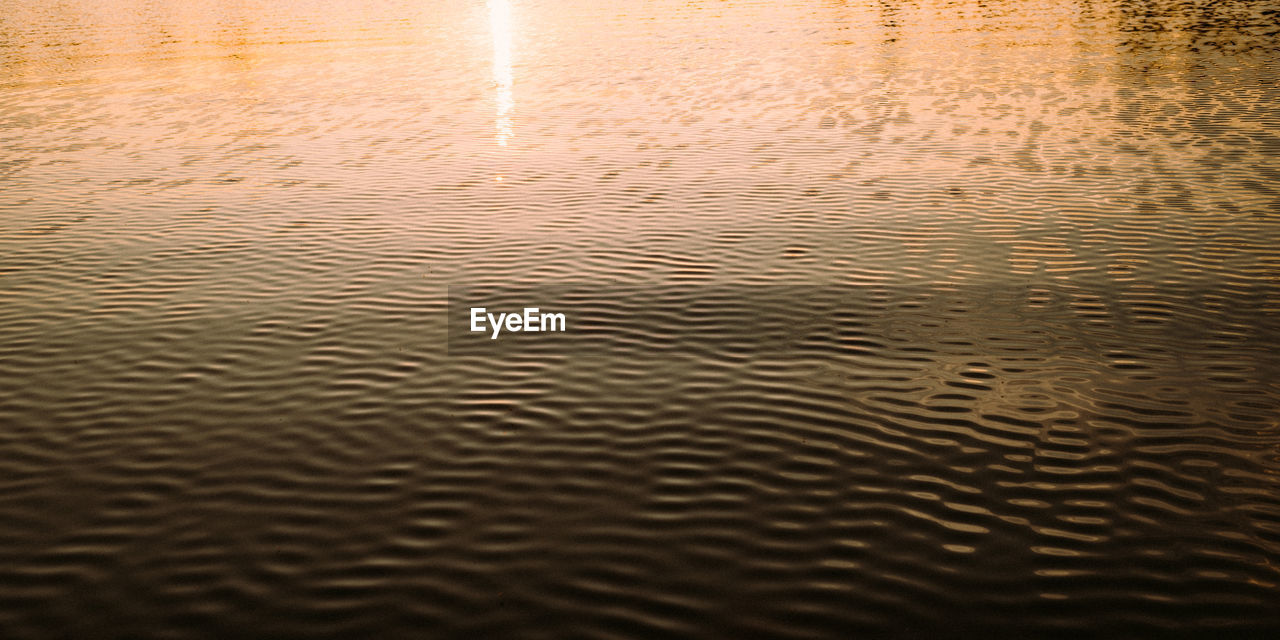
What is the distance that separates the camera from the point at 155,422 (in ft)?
35.8

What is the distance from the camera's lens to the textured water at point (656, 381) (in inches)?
315

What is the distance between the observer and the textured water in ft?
26.2

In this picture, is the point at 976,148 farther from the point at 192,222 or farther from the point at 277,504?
the point at 277,504

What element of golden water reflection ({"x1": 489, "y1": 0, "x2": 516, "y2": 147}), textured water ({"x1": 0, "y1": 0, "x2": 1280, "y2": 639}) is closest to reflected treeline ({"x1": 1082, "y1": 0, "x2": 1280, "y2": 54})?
textured water ({"x1": 0, "y1": 0, "x2": 1280, "y2": 639})

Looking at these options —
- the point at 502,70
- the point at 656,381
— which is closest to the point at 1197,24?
the point at 502,70

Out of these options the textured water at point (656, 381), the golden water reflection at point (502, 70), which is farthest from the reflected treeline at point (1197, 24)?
the golden water reflection at point (502, 70)

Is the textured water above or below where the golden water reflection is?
below

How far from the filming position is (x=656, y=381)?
11.5 metres

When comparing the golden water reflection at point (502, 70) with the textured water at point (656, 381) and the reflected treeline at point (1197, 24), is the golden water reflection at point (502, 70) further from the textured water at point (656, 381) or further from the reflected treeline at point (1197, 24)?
the reflected treeline at point (1197, 24)

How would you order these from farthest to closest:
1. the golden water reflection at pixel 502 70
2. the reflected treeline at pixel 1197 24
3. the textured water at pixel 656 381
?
the reflected treeline at pixel 1197 24
the golden water reflection at pixel 502 70
the textured water at pixel 656 381

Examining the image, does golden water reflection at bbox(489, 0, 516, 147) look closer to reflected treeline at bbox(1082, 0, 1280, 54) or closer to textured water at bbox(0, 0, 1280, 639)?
textured water at bbox(0, 0, 1280, 639)

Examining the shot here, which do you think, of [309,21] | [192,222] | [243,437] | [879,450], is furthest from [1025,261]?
[309,21]

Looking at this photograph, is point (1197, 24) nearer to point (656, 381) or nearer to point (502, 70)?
point (502, 70)

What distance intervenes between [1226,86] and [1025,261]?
754 inches
